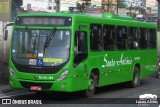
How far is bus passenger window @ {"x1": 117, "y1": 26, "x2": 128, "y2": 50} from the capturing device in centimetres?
1723

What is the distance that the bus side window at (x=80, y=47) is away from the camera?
13.7 meters

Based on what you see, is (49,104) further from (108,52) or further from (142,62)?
(142,62)

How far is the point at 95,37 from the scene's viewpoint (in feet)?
49.7

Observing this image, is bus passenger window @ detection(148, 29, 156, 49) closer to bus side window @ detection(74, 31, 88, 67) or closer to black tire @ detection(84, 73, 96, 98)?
black tire @ detection(84, 73, 96, 98)

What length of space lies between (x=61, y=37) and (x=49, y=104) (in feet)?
6.97

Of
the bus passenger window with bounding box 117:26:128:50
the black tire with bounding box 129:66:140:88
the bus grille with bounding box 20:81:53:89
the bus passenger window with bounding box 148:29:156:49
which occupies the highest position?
the bus passenger window with bounding box 117:26:128:50

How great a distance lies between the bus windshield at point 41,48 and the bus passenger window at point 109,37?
2.70 m

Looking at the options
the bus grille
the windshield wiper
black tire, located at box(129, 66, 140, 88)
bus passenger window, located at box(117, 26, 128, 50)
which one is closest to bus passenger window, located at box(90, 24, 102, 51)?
the windshield wiper

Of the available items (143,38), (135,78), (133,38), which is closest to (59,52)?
(133,38)

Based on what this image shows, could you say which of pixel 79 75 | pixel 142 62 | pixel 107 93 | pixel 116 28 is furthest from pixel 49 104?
pixel 142 62

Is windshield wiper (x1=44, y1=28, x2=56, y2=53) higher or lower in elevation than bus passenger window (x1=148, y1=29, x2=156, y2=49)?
higher

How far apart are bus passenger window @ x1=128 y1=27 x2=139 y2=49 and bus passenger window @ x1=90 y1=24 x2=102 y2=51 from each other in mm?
3117

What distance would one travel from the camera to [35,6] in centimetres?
8231

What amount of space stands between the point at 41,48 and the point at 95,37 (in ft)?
7.64
